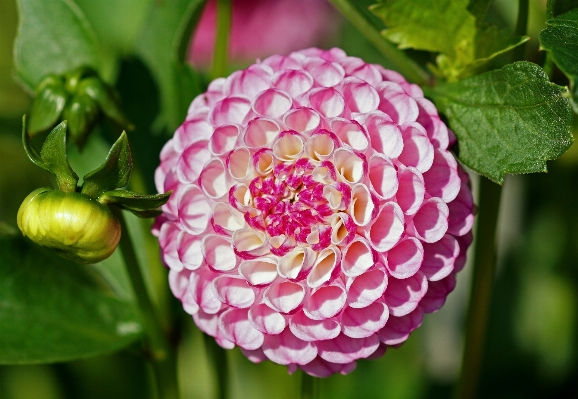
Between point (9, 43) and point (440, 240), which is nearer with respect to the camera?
point (440, 240)

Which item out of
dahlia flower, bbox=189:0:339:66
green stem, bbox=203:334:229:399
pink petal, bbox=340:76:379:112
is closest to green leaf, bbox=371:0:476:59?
pink petal, bbox=340:76:379:112

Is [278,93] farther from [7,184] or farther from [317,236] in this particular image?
[7,184]

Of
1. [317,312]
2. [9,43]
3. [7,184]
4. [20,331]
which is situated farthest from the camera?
[9,43]

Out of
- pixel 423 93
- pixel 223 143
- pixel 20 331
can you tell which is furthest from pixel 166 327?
pixel 423 93

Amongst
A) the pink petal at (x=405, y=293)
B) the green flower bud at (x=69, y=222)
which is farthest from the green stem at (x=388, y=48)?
the green flower bud at (x=69, y=222)

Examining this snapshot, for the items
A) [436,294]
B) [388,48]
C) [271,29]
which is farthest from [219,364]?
[271,29]

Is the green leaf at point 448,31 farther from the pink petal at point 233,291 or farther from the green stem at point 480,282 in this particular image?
the pink petal at point 233,291

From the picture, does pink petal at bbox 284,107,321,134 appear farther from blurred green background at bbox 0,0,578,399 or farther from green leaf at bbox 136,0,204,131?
blurred green background at bbox 0,0,578,399
